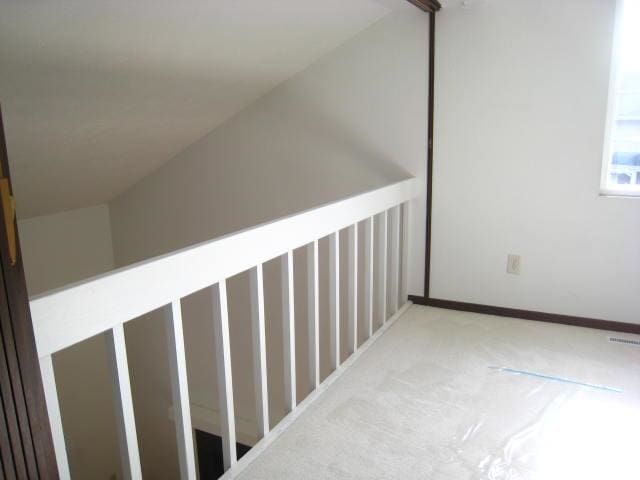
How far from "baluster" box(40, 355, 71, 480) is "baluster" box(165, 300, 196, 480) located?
0.34m

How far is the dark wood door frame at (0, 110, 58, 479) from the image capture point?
0.99 m

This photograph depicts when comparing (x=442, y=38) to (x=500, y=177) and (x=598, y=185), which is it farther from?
(x=598, y=185)

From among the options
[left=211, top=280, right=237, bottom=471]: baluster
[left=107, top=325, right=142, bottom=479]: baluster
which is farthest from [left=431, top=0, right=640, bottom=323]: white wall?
[left=107, top=325, right=142, bottom=479]: baluster

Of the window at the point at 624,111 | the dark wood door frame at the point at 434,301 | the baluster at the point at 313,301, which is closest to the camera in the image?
the baluster at the point at 313,301

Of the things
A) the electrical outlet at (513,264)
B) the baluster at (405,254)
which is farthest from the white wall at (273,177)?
the electrical outlet at (513,264)

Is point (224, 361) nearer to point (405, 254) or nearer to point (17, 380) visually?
point (17, 380)

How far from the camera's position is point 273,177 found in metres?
3.62

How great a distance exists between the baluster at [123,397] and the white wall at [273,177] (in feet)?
7.31

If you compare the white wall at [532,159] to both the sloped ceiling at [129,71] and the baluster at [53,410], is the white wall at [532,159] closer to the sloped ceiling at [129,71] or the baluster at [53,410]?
the sloped ceiling at [129,71]

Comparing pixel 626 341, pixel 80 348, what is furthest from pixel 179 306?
pixel 80 348

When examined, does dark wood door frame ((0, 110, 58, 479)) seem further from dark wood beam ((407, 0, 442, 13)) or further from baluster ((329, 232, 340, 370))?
dark wood beam ((407, 0, 442, 13))

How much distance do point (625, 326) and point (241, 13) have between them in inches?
99.4

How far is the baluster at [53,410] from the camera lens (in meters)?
1.18

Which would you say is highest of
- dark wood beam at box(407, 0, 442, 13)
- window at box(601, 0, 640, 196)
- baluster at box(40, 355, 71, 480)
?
dark wood beam at box(407, 0, 442, 13)
